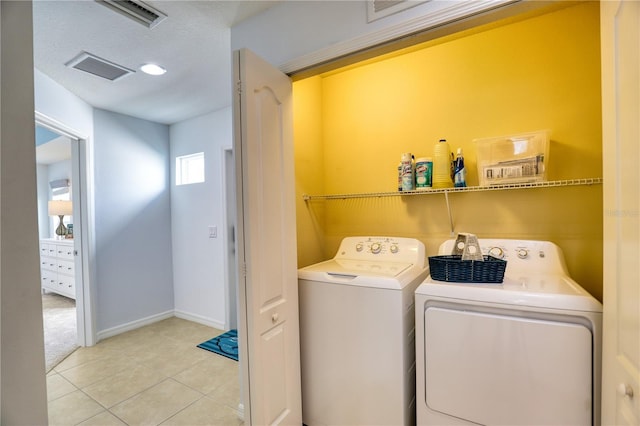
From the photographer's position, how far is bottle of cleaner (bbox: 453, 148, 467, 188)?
1.89 meters

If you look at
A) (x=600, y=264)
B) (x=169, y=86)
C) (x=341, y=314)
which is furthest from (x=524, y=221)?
(x=169, y=86)

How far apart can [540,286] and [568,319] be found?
18 cm

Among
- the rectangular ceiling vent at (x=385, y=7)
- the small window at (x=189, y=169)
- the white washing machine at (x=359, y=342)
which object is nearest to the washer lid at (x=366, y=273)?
the white washing machine at (x=359, y=342)

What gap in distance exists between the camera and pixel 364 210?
7.82 ft

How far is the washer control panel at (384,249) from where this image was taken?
6.42 ft

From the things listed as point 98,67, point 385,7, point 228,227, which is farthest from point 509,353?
point 98,67

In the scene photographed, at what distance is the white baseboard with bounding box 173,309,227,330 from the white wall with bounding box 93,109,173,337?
0.45 feet

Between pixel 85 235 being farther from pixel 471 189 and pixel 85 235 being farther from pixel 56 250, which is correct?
pixel 471 189

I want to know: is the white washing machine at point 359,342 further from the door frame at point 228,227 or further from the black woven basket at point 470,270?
the door frame at point 228,227

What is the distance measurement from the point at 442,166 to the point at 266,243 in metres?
Answer: 1.22

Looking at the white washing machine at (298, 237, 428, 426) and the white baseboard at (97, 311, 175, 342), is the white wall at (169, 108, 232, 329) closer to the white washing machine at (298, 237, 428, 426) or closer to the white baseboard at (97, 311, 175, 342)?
the white baseboard at (97, 311, 175, 342)

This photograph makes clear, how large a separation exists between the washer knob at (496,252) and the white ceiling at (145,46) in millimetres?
1846

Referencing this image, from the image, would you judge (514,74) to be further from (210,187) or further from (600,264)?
(210,187)

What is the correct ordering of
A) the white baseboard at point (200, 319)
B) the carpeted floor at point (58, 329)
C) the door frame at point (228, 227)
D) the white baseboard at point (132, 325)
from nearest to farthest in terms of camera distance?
the carpeted floor at point (58, 329) < the white baseboard at point (132, 325) < the door frame at point (228, 227) < the white baseboard at point (200, 319)
